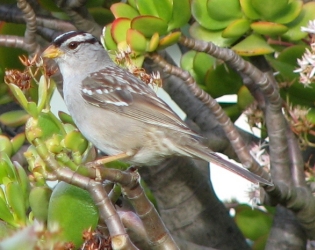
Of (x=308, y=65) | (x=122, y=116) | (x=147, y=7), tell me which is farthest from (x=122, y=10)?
(x=308, y=65)

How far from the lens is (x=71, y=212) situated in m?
1.32

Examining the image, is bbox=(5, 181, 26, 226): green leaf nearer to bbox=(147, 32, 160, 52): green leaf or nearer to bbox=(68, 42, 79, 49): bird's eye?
bbox=(147, 32, 160, 52): green leaf

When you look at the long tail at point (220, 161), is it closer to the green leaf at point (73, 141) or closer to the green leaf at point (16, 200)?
the green leaf at point (73, 141)

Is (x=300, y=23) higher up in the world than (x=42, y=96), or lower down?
lower down

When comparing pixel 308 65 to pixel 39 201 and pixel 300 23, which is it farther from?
pixel 39 201

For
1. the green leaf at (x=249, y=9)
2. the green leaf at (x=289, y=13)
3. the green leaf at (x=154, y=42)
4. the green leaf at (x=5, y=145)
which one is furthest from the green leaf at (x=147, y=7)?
the green leaf at (x=5, y=145)

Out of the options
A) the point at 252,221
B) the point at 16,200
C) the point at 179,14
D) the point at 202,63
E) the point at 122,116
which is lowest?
the point at 252,221

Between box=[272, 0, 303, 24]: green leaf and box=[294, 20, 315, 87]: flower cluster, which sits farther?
box=[272, 0, 303, 24]: green leaf

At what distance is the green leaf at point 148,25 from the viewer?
1.71 metres

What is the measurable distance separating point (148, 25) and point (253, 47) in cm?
33

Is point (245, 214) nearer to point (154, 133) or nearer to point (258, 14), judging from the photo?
point (154, 133)

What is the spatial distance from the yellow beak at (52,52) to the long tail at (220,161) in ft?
1.81

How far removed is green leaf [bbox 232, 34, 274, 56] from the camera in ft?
5.98

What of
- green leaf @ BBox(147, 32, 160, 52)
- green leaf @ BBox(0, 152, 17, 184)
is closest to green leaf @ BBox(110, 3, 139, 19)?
green leaf @ BBox(147, 32, 160, 52)
